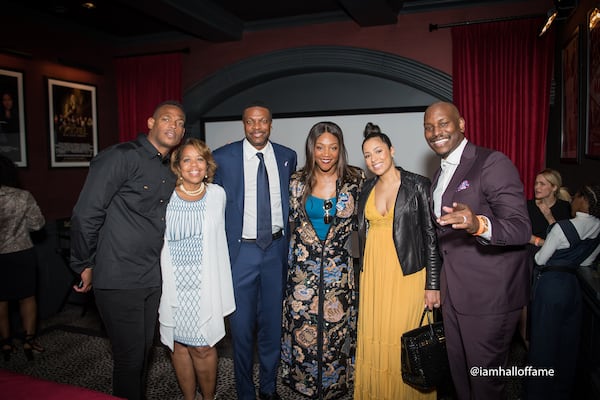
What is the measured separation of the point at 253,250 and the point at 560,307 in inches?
74.4

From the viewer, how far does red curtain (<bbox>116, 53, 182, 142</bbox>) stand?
5.11m

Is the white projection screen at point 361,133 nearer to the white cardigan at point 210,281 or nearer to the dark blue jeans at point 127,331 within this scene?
the white cardigan at point 210,281

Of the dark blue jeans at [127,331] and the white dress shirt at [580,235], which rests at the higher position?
the white dress shirt at [580,235]

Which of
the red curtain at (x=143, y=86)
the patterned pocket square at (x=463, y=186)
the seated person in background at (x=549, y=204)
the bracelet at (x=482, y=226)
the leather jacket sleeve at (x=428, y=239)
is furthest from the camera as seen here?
the red curtain at (x=143, y=86)

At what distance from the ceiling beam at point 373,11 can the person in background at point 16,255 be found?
10.4 feet

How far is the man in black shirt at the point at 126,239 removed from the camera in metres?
2.04

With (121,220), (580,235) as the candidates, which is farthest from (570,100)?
(121,220)

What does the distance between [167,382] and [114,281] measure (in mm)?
1229

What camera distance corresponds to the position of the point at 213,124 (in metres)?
5.34

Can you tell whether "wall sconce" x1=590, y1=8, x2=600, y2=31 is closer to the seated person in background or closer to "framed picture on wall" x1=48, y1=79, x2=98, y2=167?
the seated person in background

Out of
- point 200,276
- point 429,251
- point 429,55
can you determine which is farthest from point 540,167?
point 200,276

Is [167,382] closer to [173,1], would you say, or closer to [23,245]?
[23,245]

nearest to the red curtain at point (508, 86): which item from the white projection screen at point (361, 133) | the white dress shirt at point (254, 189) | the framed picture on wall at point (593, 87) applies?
the white projection screen at point (361, 133)

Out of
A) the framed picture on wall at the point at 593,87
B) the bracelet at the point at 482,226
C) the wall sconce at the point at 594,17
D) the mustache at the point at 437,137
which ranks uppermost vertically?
the wall sconce at the point at 594,17
